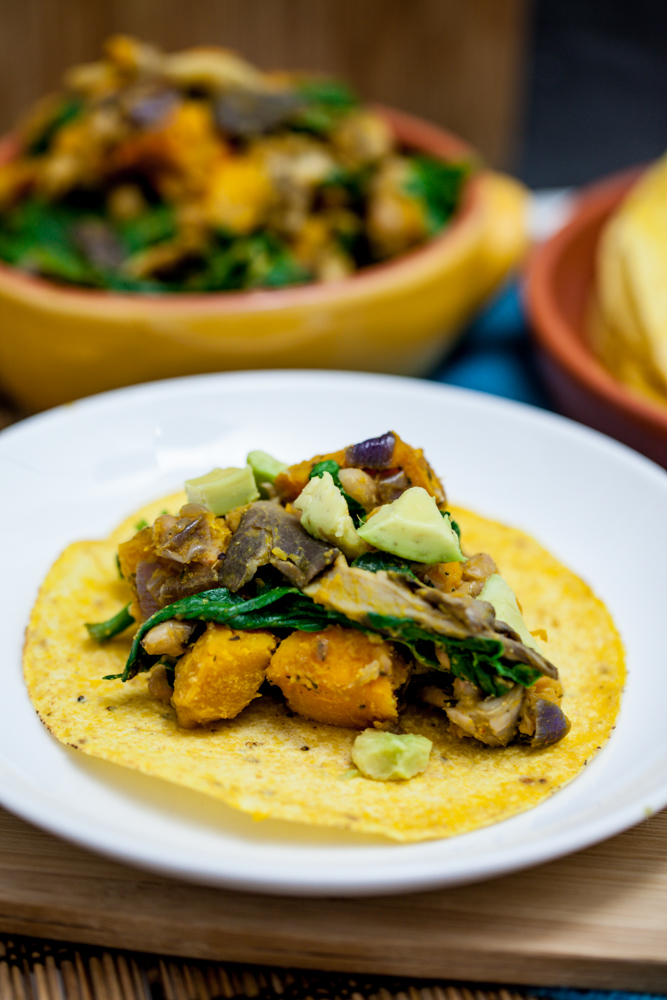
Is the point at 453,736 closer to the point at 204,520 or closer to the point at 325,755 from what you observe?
the point at 325,755

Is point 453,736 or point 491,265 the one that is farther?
point 491,265

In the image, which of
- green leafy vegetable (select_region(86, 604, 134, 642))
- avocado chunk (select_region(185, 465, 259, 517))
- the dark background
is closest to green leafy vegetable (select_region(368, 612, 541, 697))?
avocado chunk (select_region(185, 465, 259, 517))

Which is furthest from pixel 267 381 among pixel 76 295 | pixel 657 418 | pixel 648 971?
pixel 648 971

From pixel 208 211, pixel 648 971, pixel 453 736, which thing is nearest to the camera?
pixel 648 971

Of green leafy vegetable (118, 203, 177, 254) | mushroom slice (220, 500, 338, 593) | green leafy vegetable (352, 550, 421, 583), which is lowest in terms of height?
green leafy vegetable (352, 550, 421, 583)

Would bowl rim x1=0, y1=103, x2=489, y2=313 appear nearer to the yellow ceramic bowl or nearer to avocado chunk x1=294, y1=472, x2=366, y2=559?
the yellow ceramic bowl

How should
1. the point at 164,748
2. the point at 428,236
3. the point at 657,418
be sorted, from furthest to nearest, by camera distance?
1. the point at 428,236
2. the point at 657,418
3. the point at 164,748

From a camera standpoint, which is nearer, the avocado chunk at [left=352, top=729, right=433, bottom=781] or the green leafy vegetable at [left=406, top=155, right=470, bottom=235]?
the avocado chunk at [left=352, top=729, right=433, bottom=781]

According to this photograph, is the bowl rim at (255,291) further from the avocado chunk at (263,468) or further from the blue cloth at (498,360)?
the avocado chunk at (263,468)
